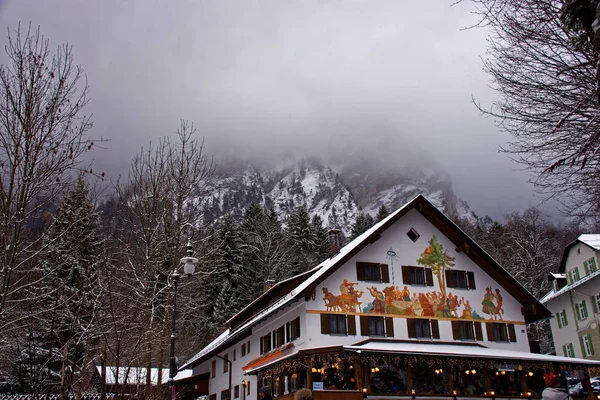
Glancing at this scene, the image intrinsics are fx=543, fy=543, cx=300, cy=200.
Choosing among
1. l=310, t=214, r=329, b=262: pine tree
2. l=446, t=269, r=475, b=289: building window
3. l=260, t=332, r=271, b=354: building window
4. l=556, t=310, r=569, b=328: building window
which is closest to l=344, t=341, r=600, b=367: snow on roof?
l=446, t=269, r=475, b=289: building window

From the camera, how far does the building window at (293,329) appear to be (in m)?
28.5

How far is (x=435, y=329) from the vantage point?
30.3 metres

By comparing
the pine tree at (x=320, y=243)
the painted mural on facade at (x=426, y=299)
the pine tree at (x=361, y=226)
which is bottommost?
the painted mural on facade at (x=426, y=299)

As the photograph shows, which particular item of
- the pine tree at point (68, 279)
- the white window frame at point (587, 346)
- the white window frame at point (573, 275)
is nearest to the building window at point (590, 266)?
the white window frame at point (573, 275)

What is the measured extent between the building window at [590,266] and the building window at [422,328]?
15.3 metres

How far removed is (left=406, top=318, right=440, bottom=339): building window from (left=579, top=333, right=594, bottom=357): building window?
15.8 meters

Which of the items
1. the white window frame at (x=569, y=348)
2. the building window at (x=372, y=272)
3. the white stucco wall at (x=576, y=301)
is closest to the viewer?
the building window at (x=372, y=272)

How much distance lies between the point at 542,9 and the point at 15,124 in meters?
10.2

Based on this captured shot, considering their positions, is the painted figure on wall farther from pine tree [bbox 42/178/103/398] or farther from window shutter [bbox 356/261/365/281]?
pine tree [bbox 42/178/103/398]

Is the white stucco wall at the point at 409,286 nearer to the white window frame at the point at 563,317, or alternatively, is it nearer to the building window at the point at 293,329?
the building window at the point at 293,329

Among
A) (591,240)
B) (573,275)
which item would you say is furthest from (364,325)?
(591,240)

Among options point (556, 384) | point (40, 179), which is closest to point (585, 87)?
point (556, 384)

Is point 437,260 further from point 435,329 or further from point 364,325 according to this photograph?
point 364,325

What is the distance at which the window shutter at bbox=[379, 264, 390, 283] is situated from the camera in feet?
100
